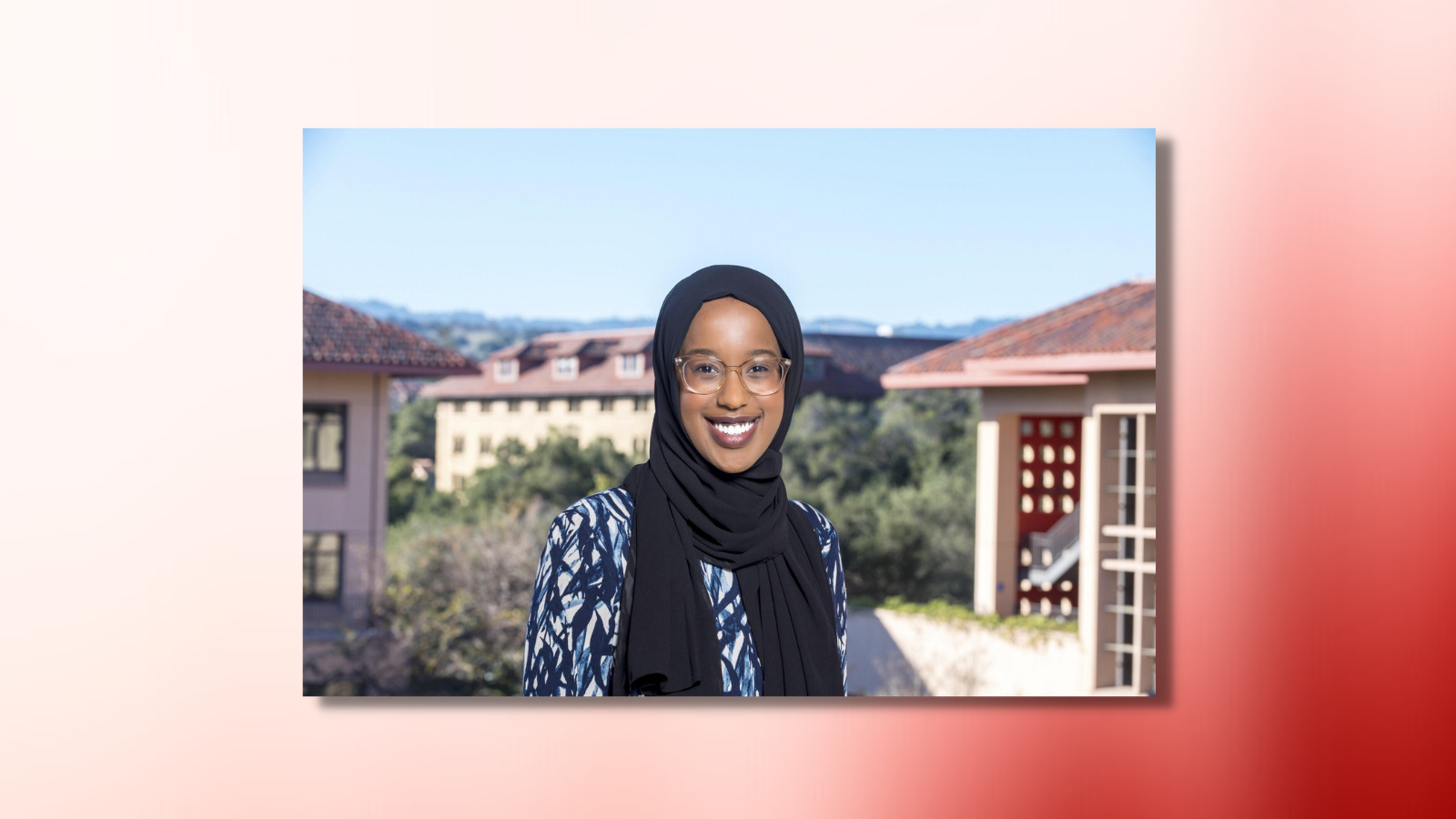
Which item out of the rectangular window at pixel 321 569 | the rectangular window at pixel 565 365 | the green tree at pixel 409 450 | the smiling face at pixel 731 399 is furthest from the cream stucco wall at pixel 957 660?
the rectangular window at pixel 321 569

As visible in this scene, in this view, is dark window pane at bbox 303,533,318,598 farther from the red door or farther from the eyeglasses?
the red door

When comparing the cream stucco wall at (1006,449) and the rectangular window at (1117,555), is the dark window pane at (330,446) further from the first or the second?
the rectangular window at (1117,555)

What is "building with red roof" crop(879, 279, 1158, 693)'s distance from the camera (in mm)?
2445

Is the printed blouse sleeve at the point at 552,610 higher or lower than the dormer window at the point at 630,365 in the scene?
lower

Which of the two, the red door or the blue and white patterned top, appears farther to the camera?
the red door

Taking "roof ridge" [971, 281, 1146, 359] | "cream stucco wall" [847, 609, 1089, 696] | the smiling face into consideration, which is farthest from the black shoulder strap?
"roof ridge" [971, 281, 1146, 359]

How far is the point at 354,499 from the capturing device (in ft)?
8.04

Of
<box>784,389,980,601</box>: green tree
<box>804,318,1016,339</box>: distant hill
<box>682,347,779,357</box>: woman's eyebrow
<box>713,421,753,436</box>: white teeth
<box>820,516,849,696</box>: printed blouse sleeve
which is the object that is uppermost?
<box>804,318,1016,339</box>: distant hill

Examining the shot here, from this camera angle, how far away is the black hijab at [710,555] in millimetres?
2100

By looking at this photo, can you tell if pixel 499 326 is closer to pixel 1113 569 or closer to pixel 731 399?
pixel 731 399

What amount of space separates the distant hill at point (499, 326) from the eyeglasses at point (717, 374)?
24 cm
